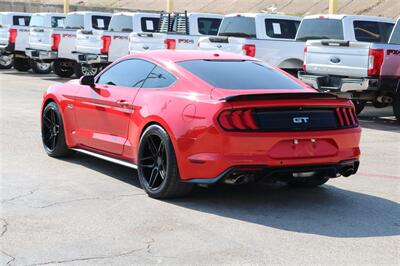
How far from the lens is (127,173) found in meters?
8.10

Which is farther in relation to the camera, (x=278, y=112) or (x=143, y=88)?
(x=143, y=88)

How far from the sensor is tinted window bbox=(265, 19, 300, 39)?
17.2 metres

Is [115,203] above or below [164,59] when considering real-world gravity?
below

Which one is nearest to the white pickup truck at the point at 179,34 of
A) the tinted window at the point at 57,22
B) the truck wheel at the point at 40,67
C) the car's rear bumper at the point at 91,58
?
the car's rear bumper at the point at 91,58

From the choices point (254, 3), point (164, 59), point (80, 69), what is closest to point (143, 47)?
point (80, 69)

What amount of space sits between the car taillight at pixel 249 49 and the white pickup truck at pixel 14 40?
1213 centimetres

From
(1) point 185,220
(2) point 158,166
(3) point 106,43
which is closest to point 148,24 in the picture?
(3) point 106,43

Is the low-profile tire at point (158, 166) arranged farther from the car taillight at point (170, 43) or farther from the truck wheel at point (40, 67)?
the truck wheel at point (40, 67)

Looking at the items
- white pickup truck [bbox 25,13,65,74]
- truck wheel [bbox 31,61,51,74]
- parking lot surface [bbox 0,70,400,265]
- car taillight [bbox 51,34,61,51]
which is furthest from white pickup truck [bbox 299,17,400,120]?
truck wheel [bbox 31,61,51,74]

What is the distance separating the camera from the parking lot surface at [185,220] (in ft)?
17.0

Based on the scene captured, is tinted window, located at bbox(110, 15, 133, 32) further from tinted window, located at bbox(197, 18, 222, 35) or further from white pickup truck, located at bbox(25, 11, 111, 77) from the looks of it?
tinted window, located at bbox(197, 18, 222, 35)

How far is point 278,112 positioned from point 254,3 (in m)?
33.6

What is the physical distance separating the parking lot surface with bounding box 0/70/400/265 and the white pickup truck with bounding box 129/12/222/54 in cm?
1050

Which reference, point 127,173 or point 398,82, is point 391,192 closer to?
point 127,173
